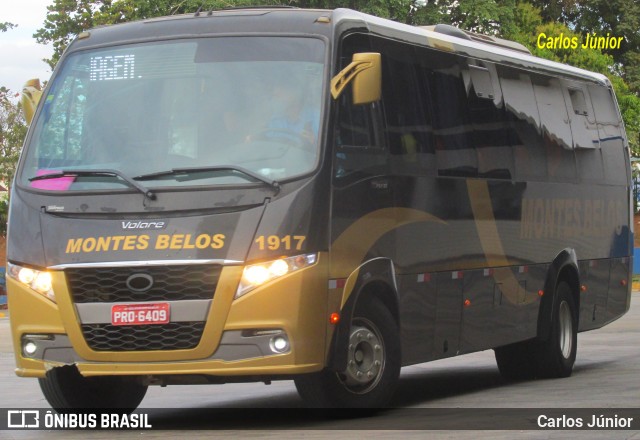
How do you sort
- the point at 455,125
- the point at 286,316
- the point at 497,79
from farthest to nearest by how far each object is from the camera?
the point at 497,79, the point at 455,125, the point at 286,316

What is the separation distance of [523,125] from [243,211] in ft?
16.9

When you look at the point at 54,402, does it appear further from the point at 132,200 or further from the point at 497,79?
the point at 497,79

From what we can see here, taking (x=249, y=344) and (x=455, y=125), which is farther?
(x=455, y=125)

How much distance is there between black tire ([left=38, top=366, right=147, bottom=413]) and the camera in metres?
10.9

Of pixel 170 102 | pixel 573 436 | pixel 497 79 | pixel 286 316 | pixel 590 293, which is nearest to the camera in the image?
pixel 573 436

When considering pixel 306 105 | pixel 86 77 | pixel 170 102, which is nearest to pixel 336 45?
pixel 306 105

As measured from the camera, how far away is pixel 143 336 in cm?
1010

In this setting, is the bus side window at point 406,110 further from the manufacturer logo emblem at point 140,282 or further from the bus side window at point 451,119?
the manufacturer logo emblem at point 140,282

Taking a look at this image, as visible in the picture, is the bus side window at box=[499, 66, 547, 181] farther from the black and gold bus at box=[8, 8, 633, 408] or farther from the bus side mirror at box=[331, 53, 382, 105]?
the bus side mirror at box=[331, 53, 382, 105]

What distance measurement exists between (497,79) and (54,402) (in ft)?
17.8

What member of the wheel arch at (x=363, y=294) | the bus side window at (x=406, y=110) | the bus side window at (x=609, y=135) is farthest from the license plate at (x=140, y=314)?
the bus side window at (x=609, y=135)

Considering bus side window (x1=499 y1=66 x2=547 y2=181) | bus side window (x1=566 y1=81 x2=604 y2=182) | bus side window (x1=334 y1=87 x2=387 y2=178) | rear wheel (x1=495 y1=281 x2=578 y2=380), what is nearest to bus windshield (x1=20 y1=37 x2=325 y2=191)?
bus side window (x1=334 y1=87 x2=387 y2=178)

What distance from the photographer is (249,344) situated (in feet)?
32.8

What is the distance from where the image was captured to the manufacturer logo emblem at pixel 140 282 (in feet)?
33.0
